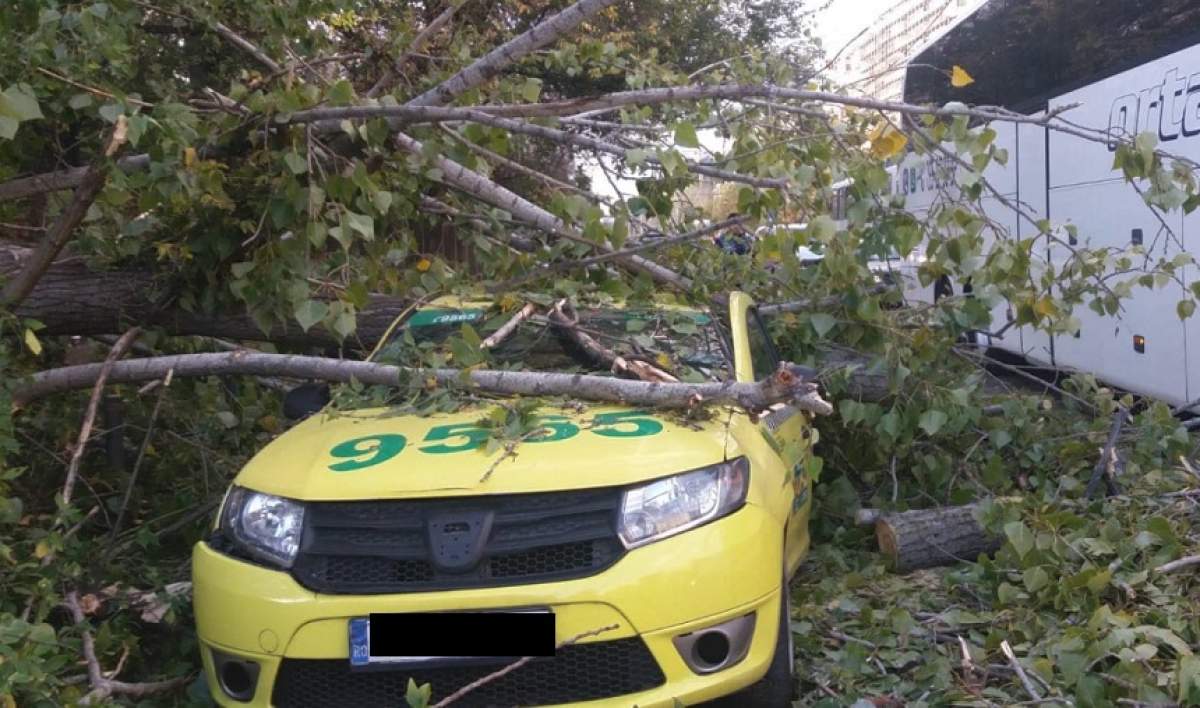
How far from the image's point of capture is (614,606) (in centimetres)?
322

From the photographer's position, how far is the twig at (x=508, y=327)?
468 centimetres

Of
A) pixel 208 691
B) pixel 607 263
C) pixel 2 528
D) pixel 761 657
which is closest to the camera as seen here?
pixel 761 657

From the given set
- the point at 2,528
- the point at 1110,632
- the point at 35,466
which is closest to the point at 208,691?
the point at 2,528

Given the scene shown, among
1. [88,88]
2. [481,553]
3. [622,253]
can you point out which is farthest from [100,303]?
[481,553]

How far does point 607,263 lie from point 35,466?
2.99 meters

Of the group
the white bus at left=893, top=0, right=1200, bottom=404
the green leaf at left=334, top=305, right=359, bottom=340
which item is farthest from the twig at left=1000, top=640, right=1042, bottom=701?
the green leaf at left=334, top=305, right=359, bottom=340

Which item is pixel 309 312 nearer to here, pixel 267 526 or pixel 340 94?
pixel 340 94

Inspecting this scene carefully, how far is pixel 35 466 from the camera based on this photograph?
546cm

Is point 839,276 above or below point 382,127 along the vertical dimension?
below

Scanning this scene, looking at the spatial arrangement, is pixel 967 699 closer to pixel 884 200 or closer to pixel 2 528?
pixel 884 200

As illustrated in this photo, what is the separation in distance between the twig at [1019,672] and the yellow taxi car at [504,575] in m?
0.75

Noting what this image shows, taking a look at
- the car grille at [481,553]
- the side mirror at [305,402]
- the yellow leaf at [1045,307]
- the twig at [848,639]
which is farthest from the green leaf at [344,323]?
the yellow leaf at [1045,307]

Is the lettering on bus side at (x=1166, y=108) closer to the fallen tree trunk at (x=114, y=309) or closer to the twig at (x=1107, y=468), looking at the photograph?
the twig at (x=1107, y=468)

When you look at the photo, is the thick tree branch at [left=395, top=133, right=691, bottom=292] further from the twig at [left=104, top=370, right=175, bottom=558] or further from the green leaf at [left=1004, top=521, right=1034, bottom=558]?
the green leaf at [left=1004, top=521, right=1034, bottom=558]
